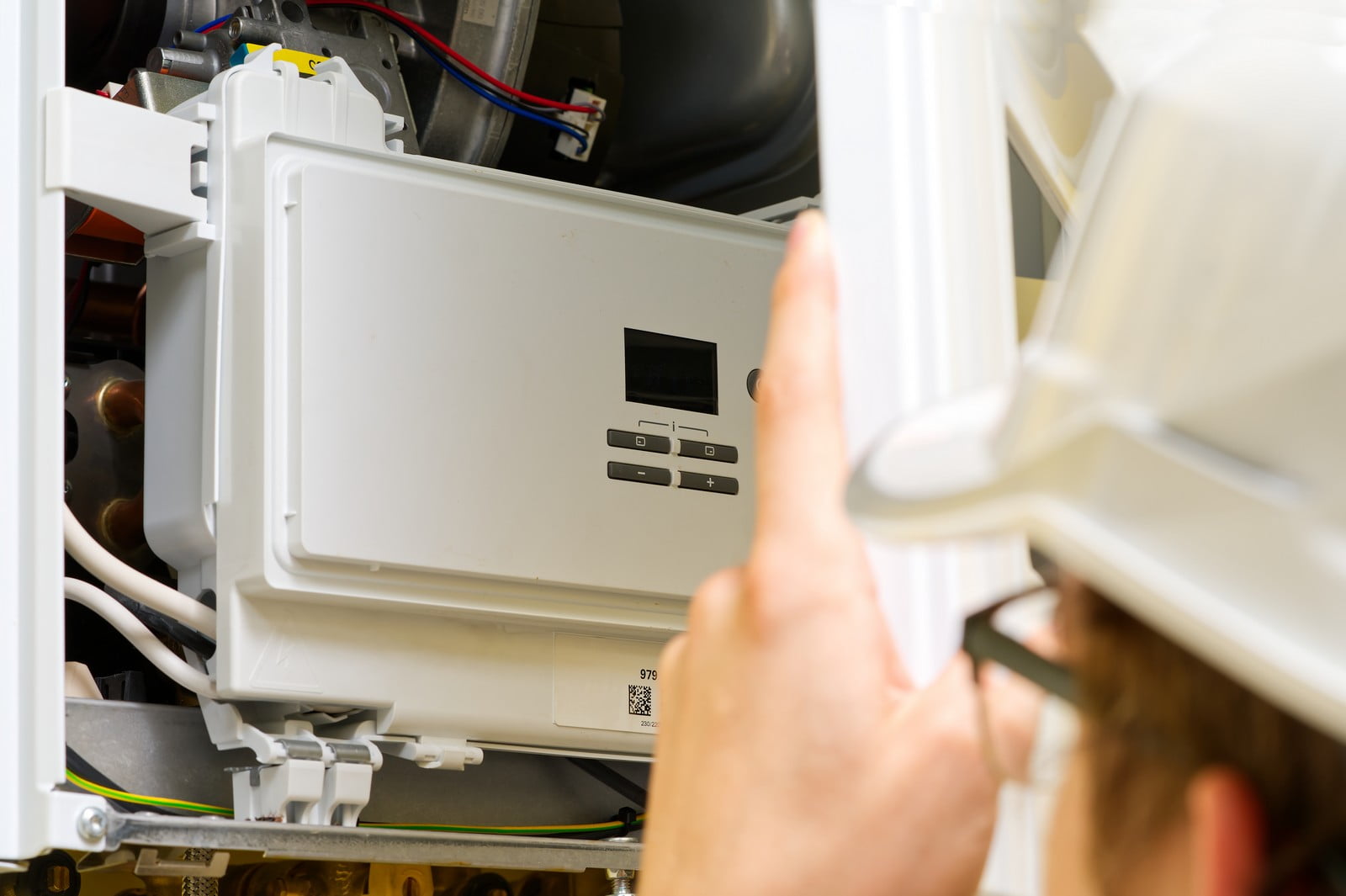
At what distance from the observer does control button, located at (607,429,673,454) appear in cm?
158

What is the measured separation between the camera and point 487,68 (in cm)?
178

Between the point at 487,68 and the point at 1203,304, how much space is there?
1.44 metres

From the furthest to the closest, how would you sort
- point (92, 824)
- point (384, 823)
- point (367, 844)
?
point (384, 823) < point (367, 844) < point (92, 824)

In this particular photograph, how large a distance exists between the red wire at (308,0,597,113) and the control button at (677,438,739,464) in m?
0.44

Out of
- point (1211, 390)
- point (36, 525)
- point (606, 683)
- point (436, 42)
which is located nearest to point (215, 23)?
point (436, 42)

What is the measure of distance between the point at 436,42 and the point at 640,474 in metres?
0.54

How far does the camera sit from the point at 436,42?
1.74 m

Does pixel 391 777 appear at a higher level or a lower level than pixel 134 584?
lower

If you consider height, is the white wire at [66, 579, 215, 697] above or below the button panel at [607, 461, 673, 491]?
below

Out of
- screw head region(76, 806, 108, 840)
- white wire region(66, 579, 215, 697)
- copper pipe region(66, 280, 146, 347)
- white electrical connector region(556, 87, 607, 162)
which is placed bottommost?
screw head region(76, 806, 108, 840)

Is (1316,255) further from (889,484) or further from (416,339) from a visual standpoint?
(416,339)

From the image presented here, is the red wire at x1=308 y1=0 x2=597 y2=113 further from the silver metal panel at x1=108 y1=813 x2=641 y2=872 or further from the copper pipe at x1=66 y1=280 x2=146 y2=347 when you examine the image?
the silver metal panel at x1=108 y1=813 x2=641 y2=872

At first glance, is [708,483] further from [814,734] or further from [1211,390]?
[1211,390]

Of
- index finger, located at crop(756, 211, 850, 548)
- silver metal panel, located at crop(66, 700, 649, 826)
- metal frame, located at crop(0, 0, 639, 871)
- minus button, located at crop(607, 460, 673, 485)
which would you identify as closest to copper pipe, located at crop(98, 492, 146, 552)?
silver metal panel, located at crop(66, 700, 649, 826)
